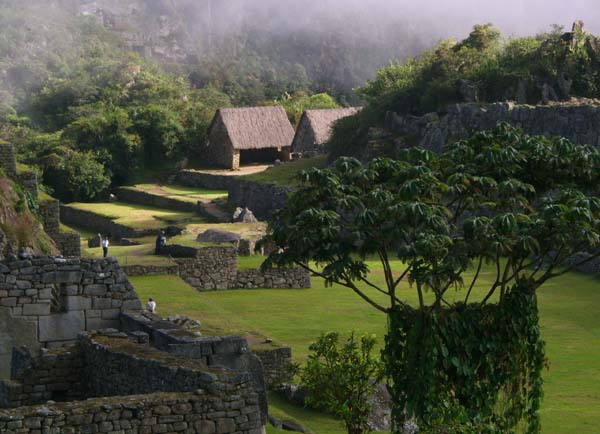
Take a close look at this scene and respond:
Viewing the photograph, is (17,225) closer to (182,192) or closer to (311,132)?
(182,192)

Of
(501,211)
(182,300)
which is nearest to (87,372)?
(501,211)

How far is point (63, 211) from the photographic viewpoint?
173 feet

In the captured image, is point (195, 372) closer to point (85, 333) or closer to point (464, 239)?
point (85, 333)

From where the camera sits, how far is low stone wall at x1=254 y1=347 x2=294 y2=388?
71.0 ft

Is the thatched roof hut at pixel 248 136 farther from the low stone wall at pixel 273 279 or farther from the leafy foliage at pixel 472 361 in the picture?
the leafy foliage at pixel 472 361

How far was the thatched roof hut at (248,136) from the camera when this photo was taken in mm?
63844

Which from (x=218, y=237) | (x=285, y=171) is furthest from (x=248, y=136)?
(x=218, y=237)

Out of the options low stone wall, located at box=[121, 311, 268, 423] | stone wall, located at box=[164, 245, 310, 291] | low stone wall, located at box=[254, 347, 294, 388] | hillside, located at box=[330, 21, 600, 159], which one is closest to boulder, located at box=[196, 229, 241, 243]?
stone wall, located at box=[164, 245, 310, 291]

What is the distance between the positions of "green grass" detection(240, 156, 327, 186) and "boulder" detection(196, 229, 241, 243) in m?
13.4

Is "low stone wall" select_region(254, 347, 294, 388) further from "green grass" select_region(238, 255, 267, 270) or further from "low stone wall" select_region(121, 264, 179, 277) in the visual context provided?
"green grass" select_region(238, 255, 267, 270)

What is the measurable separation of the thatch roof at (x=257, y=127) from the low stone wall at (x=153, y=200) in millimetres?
7276

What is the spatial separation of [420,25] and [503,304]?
95.9 metres

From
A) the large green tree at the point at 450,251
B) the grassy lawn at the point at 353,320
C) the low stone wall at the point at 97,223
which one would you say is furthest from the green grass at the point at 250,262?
the large green tree at the point at 450,251

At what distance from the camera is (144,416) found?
9969 mm
